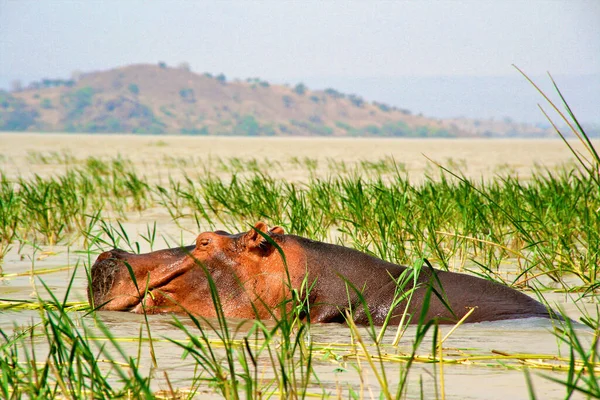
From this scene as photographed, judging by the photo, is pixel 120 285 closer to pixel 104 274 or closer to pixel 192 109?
pixel 104 274

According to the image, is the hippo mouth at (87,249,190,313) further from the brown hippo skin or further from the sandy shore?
the sandy shore

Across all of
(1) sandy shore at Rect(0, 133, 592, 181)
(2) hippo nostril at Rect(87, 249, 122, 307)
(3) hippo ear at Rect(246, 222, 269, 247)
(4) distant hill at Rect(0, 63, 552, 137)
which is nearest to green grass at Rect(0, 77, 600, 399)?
(2) hippo nostril at Rect(87, 249, 122, 307)

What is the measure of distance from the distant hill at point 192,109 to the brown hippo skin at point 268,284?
10366 centimetres

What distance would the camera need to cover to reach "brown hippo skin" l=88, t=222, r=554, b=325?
3123 millimetres

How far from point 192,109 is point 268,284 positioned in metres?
118

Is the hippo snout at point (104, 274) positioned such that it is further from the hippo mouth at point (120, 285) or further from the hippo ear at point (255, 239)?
the hippo ear at point (255, 239)

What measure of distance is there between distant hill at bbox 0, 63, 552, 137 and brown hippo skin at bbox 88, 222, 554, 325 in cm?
10366

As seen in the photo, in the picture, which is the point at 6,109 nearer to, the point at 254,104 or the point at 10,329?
the point at 254,104

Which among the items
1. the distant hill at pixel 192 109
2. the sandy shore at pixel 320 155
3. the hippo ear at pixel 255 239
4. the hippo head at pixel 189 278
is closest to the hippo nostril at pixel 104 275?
the hippo head at pixel 189 278

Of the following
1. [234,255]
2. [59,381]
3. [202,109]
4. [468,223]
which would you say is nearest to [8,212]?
[234,255]

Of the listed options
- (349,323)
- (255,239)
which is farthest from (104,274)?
(349,323)

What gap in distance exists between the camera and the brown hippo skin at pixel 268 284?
10.2 feet

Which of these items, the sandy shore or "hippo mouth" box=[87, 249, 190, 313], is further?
the sandy shore

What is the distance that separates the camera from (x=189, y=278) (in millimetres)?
3180
